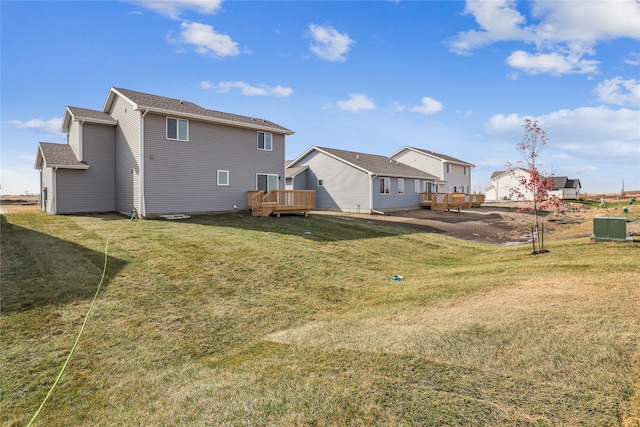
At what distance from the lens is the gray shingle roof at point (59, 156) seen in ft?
57.8

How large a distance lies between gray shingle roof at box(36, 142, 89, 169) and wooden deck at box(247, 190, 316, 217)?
30.5 ft

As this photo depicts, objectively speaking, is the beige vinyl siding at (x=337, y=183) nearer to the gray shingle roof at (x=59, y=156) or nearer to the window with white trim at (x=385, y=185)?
the window with white trim at (x=385, y=185)

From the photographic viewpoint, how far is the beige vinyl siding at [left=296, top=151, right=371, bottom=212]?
2783 centimetres

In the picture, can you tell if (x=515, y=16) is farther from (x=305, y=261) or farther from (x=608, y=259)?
(x=305, y=261)

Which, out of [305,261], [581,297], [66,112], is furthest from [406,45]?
[66,112]

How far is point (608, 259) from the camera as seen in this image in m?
8.54

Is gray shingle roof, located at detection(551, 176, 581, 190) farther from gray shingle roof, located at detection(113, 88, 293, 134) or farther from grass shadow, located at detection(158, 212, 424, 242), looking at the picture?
gray shingle roof, located at detection(113, 88, 293, 134)

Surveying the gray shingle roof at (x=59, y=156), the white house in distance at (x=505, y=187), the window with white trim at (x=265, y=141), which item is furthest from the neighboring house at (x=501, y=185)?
the gray shingle roof at (x=59, y=156)

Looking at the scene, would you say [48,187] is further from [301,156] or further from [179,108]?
[301,156]

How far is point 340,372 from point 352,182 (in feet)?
81.7

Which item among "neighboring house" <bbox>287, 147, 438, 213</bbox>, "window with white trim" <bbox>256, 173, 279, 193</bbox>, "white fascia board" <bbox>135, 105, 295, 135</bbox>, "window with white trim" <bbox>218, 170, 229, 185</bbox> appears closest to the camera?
"white fascia board" <bbox>135, 105, 295, 135</bbox>

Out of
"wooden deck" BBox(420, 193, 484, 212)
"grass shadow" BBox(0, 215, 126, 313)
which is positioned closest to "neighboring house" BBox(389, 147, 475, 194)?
"wooden deck" BBox(420, 193, 484, 212)

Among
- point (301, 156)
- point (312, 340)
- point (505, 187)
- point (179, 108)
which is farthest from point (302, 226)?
point (505, 187)

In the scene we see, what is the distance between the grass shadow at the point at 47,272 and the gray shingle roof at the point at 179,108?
8945 mm
